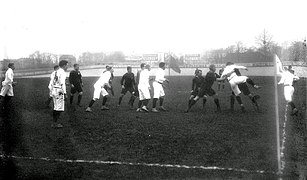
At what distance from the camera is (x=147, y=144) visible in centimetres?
802

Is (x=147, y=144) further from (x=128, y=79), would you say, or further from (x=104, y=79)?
(x=128, y=79)

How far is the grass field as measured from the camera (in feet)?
19.6

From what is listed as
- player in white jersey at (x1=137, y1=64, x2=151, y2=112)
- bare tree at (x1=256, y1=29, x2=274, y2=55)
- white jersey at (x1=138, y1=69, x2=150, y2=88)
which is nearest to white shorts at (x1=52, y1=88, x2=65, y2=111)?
player in white jersey at (x1=137, y1=64, x2=151, y2=112)

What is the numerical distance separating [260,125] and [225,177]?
4.84 m

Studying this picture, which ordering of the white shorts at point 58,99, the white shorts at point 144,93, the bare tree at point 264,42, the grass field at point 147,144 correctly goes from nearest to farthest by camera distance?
the grass field at point 147,144
the white shorts at point 58,99
the white shorts at point 144,93
the bare tree at point 264,42

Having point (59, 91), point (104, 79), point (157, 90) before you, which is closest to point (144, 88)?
point (157, 90)

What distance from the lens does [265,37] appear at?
194ft

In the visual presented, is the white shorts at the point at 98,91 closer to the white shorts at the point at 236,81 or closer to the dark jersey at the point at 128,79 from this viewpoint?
the dark jersey at the point at 128,79

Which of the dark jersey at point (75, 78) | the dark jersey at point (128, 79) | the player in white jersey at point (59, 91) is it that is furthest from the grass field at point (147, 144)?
the dark jersey at point (128, 79)

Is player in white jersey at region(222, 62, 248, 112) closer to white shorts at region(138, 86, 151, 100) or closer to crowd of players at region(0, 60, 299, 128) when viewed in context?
crowd of players at region(0, 60, 299, 128)

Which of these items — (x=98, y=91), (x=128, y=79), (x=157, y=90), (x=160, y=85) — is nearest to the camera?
(x=98, y=91)

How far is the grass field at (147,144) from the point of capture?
5.98m

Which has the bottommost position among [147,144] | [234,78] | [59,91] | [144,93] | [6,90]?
[147,144]

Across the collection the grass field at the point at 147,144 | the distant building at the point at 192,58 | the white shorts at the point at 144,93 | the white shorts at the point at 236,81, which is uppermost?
the distant building at the point at 192,58
